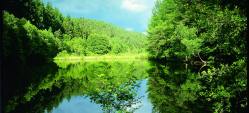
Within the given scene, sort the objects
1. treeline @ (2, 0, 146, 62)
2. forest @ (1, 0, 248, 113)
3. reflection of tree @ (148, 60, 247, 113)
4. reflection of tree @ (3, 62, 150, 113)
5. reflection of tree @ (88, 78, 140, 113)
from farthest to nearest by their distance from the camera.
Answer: treeline @ (2, 0, 146, 62)
forest @ (1, 0, 248, 113)
reflection of tree @ (148, 60, 247, 113)
reflection of tree @ (3, 62, 150, 113)
reflection of tree @ (88, 78, 140, 113)

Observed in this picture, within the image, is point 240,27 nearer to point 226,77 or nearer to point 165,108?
point 226,77

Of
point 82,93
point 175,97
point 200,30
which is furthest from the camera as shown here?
point 200,30

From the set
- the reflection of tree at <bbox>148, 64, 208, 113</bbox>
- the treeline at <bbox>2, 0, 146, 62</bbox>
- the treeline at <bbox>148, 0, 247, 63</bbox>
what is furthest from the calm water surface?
the treeline at <bbox>2, 0, 146, 62</bbox>

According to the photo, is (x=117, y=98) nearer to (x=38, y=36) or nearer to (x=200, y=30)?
(x=200, y=30)

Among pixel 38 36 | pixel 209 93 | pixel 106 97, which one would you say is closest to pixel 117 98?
pixel 106 97

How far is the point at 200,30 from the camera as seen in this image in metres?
51.3

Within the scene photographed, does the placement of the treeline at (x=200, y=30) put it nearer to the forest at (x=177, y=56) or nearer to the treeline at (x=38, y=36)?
the forest at (x=177, y=56)

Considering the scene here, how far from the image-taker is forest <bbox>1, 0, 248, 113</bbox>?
1605 cm

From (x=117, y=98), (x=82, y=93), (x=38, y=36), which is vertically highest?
(x=38, y=36)

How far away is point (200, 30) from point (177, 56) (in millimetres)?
18804

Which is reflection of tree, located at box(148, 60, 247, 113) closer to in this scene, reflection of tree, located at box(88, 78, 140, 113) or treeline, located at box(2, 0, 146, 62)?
reflection of tree, located at box(88, 78, 140, 113)

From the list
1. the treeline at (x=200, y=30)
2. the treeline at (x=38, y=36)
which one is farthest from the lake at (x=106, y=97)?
the treeline at (x=38, y=36)

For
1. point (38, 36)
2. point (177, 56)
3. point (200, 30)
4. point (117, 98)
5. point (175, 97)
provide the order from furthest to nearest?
point (38, 36)
point (177, 56)
point (200, 30)
point (175, 97)
point (117, 98)

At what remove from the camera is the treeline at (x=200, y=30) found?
52.9 ft
